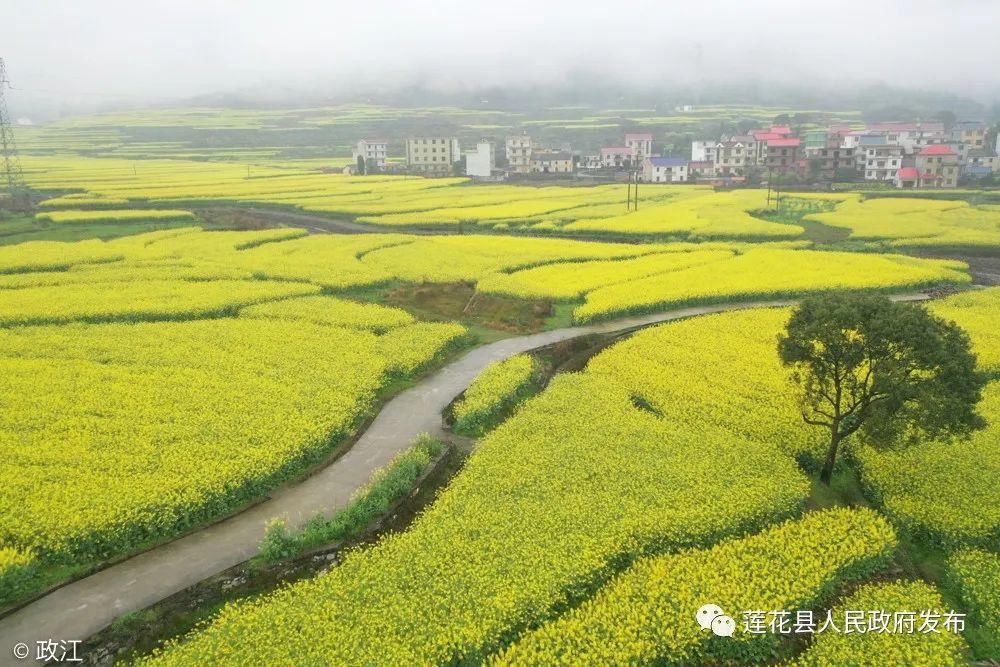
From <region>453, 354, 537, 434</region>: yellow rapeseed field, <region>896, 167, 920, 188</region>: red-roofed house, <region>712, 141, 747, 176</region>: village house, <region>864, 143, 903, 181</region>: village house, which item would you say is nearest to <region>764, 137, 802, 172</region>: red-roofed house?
<region>712, 141, 747, 176</region>: village house

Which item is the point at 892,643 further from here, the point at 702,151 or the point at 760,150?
the point at 702,151

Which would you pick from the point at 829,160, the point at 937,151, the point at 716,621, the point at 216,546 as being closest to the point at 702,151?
the point at 829,160

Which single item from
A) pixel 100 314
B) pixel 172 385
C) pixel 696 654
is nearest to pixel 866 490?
pixel 696 654

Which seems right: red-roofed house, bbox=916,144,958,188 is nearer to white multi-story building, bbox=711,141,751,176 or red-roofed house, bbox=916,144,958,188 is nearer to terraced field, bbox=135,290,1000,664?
white multi-story building, bbox=711,141,751,176

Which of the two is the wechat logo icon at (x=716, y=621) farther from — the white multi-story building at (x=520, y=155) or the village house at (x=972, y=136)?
the village house at (x=972, y=136)

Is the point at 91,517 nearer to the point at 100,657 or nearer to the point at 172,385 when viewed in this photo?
the point at 100,657

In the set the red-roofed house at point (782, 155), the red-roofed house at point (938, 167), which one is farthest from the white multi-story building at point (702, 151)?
the red-roofed house at point (938, 167)

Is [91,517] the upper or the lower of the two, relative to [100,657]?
upper
